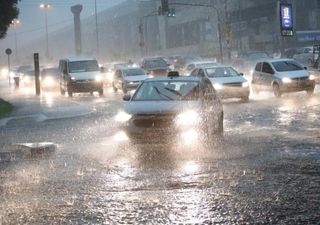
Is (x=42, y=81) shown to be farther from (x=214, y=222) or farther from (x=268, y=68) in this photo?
(x=214, y=222)

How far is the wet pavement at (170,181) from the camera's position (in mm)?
6422

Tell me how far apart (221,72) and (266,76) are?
7.78 ft

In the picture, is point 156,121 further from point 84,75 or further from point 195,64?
point 195,64

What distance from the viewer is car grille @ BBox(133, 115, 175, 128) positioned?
37.7ft

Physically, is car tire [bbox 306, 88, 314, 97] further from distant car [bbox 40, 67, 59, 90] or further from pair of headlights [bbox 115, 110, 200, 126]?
distant car [bbox 40, 67, 59, 90]

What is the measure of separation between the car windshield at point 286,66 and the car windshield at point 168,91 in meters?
13.2

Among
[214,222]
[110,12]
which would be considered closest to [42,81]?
[214,222]

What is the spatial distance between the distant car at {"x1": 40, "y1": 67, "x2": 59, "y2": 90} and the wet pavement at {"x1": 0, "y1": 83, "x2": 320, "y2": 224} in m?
27.7

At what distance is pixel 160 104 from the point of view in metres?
12.1

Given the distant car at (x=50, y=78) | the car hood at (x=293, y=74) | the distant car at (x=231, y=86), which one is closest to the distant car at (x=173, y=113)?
the distant car at (x=231, y=86)

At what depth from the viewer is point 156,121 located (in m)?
11.5

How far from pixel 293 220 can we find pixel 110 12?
156 meters

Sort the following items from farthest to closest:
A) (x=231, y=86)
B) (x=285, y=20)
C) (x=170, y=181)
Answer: (x=285, y=20), (x=231, y=86), (x=170, y=181)

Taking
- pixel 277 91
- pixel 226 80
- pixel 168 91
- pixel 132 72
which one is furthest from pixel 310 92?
pixel 168 91
